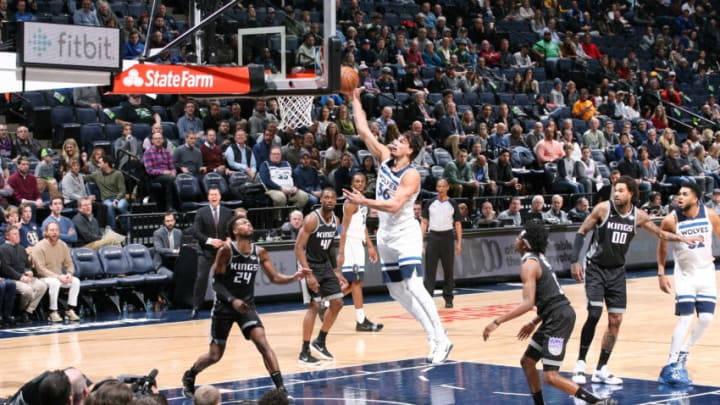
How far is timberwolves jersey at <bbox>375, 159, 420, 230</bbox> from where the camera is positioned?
11.7m

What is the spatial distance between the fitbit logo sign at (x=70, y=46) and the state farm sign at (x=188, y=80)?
0.73m

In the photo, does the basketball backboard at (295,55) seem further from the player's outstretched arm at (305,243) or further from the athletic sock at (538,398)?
the athletic sock at (538,398)

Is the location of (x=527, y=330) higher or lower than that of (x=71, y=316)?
higher

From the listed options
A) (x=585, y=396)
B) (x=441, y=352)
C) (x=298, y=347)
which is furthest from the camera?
(x=298, y=347)

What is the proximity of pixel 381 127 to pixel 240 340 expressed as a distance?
8.90m

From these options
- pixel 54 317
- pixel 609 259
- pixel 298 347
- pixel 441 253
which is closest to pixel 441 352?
pixel 609 259

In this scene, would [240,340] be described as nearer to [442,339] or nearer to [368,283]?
[442,339]

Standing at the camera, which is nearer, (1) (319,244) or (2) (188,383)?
(2) (188,383)

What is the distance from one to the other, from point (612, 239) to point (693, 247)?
2.94ft

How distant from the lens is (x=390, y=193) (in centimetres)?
1179

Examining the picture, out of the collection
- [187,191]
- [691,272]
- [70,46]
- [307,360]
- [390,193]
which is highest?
[70,46]

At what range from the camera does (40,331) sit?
53.5ft

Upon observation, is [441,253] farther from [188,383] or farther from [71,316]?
[188,383]

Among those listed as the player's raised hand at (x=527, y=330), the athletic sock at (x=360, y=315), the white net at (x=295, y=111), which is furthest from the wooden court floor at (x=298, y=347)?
the white net at (x=295, y=111)
